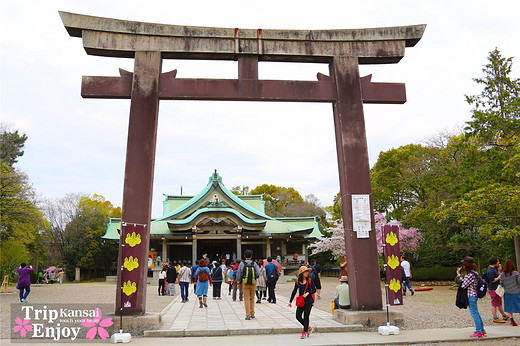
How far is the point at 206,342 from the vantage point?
23.8 feet

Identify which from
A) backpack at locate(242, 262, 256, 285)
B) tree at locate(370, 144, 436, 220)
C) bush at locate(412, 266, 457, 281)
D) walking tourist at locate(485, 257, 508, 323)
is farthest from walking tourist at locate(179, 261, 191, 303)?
tree at locate(370, 144, 436, 220)

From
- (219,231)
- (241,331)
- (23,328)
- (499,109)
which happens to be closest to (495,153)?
(499,109)

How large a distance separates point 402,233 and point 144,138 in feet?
62.2

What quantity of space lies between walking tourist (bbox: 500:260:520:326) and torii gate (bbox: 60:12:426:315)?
2.91 m

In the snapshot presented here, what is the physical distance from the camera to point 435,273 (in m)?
23.3

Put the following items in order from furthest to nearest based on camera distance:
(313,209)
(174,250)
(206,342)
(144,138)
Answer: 1. (313,209)
2. (174,250)
3. (144,138)
4. (206,342)

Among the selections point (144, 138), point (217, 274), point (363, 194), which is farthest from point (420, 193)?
point (144, 138)

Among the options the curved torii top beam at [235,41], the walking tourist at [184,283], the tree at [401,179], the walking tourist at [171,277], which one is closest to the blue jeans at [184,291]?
the walking tourist at [184,283]

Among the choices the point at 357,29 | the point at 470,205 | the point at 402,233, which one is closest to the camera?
the point at 357,29

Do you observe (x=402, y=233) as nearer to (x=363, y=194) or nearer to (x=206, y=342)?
(x=363, y=194)

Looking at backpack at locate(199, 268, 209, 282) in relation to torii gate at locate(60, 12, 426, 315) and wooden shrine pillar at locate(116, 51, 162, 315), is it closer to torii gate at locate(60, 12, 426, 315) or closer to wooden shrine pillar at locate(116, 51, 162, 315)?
wooden shrine pillar at locate(116, 51, 162, 315)

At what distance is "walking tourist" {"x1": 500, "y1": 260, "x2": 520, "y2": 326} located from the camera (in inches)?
350

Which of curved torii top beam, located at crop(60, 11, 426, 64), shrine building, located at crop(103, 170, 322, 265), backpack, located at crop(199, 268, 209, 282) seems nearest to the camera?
curved torii top beam, located at crop(60, 11, 426, 64)

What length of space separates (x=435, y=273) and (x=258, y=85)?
746 inches
